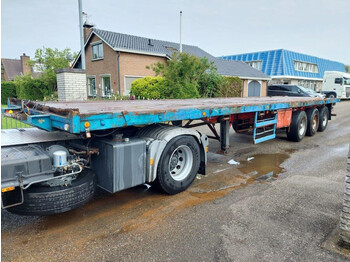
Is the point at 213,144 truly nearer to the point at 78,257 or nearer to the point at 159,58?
the point at 78,257

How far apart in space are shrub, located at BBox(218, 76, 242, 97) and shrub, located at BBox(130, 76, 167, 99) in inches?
170

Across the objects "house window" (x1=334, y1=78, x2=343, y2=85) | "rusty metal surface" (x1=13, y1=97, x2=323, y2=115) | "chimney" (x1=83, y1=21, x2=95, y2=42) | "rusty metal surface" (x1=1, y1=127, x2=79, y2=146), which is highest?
"chimney" (x1=83, y1=21, x2=95, y2=42)

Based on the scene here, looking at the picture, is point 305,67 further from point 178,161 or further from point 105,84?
point 178,161

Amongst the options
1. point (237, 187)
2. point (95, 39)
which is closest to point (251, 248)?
point (237, 187)

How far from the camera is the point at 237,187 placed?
497 centimetres

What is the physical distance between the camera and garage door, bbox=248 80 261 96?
97.1 ft

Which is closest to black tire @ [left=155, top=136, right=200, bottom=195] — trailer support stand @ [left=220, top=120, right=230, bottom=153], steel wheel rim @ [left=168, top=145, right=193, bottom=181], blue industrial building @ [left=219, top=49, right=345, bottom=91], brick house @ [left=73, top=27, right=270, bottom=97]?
steel wheel rim @ [left=168, top=145, right=193, bottom=181]

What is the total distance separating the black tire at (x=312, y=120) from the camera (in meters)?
9.67

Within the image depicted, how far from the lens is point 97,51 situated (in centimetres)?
2412

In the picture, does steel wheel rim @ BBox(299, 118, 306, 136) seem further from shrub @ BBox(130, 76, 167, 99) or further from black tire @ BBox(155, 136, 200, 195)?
shrub @ BBox(130, 76, 167, 99)

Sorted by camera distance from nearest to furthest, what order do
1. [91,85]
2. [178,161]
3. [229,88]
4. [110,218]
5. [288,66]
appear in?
[110,218] → [178,161] → [229,88] → [91,85] → [288,66]

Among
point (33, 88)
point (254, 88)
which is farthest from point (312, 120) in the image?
point (33, 88)

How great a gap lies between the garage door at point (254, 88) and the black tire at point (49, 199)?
1113 inches

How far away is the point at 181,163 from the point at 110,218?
159 centimetres
